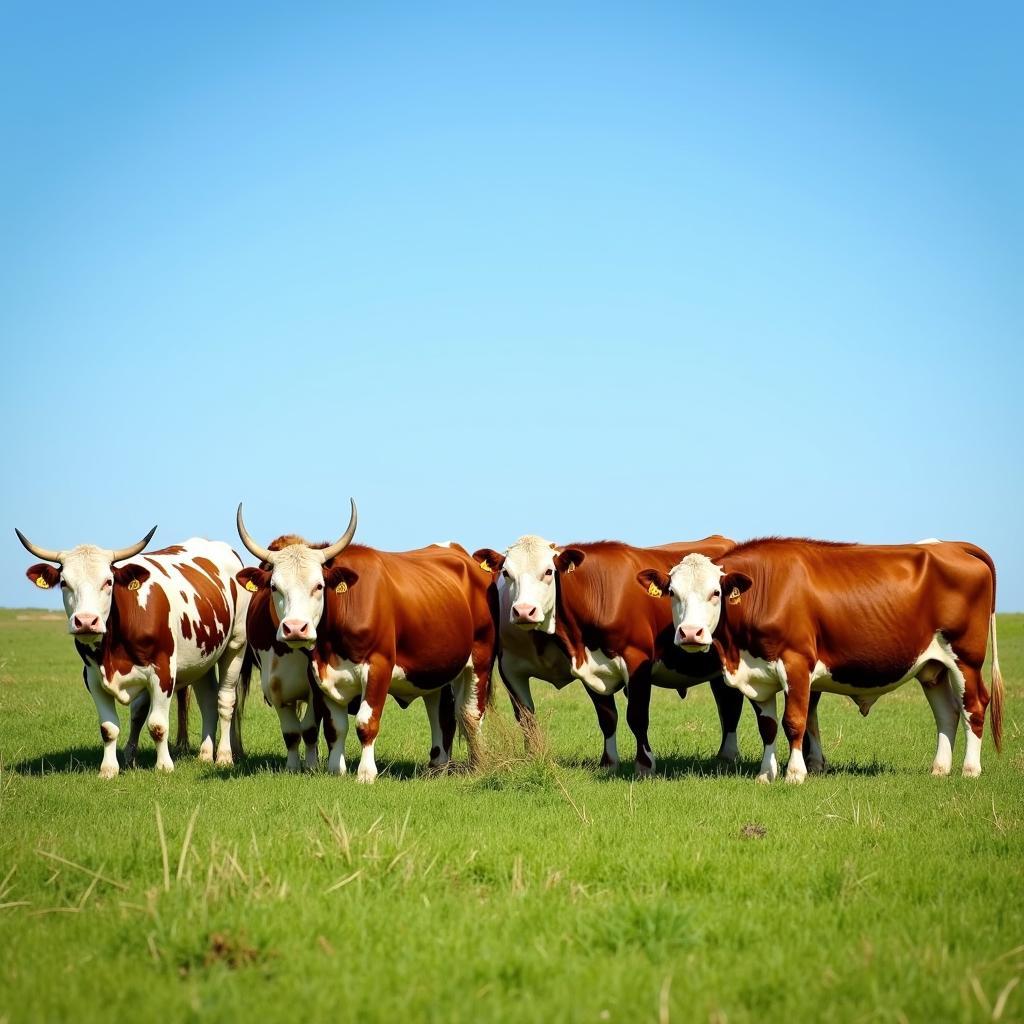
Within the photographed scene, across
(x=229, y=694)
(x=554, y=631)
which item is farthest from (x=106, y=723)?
(x=554, y=631)

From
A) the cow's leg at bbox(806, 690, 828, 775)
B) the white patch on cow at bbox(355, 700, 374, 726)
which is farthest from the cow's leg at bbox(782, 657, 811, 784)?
the white patch on cow at bbox(355, 700, 374, 726)

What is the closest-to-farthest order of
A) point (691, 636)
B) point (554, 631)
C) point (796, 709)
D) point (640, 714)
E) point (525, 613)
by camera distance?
point (691, 636) < point (796, 709) < point (525, 613) < point (640, 714) < point (554, 631)

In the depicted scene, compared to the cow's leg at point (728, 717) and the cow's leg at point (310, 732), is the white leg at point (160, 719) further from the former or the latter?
the cow's leg at point (728, 717)

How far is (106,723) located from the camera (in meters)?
12.8

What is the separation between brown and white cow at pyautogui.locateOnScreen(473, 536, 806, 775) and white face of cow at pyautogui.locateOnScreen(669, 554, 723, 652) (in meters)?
0.98

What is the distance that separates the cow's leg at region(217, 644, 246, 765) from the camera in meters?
14.8

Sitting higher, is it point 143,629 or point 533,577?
point 533,577

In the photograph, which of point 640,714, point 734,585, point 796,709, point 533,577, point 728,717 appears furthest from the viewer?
point 728,717

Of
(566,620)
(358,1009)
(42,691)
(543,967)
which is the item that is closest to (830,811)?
(566,620)

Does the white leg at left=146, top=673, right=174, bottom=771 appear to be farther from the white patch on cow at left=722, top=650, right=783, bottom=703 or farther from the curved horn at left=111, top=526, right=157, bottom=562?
the white patch on cow at left=722, top=650, right=783, bottom=703

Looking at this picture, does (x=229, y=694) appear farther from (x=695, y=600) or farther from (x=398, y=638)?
(x=695, y=600)

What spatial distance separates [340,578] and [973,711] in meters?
6.88

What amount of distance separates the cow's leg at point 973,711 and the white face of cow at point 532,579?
450cm

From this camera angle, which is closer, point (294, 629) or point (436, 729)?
point (294, 629)
